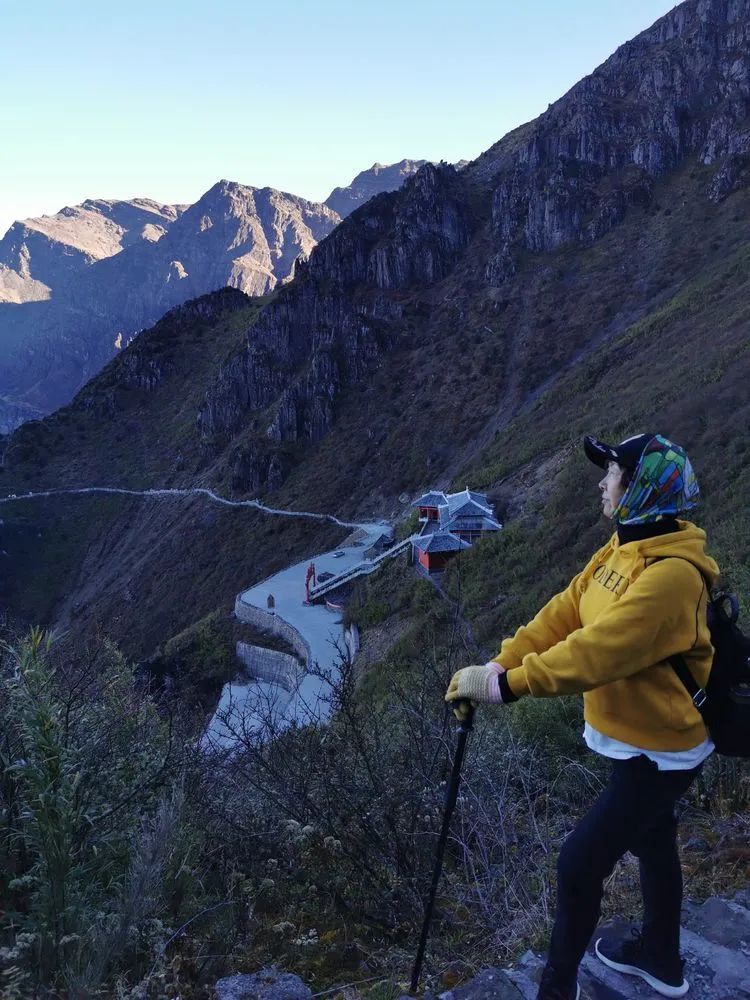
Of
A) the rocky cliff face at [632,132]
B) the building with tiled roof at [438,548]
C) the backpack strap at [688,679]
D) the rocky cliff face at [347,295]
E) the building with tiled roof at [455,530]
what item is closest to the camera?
the backpack strap at [688,679]

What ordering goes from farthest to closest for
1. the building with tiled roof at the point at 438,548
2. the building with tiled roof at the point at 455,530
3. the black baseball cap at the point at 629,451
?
the building with tiled roof at the point at 455,530, the building with tiled roof at the point at 438,548, the black baseball cap at the point at 629,451

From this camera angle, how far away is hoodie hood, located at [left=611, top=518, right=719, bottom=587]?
209 cm

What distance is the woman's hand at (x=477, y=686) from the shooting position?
2176 millimetres

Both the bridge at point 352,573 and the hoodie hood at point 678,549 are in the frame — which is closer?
the hoodie hood at point 678,549

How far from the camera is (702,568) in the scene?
2.11 m

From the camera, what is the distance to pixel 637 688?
212 cm

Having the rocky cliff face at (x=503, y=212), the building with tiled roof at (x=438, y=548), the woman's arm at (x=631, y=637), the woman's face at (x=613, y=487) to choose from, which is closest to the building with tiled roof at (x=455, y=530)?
the building with tiled roof at (x=438, y=548)

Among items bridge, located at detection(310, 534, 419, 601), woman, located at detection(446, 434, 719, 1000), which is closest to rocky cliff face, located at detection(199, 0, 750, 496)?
bridge, located at detection(310, 534, 419, 601)

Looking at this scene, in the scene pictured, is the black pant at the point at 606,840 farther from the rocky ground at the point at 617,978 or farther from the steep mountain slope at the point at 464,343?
the steep mountain slope at the point at 464,343

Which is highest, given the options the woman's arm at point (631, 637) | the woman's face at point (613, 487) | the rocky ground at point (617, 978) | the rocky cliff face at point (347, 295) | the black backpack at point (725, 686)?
the rocky cliff face at point (347, 295)

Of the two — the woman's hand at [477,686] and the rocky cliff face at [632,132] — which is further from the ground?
the rocky cliff face at [632,132]

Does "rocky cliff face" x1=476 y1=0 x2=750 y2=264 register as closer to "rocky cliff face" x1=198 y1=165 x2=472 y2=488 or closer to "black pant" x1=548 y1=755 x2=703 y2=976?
"rocky cliff face" x1=198 y1=165 x2=472 y2=488

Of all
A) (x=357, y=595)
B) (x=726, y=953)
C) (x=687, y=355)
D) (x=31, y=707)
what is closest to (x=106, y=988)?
(x=31, y=707)

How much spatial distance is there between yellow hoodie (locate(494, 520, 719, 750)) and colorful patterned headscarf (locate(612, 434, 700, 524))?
8 cm
